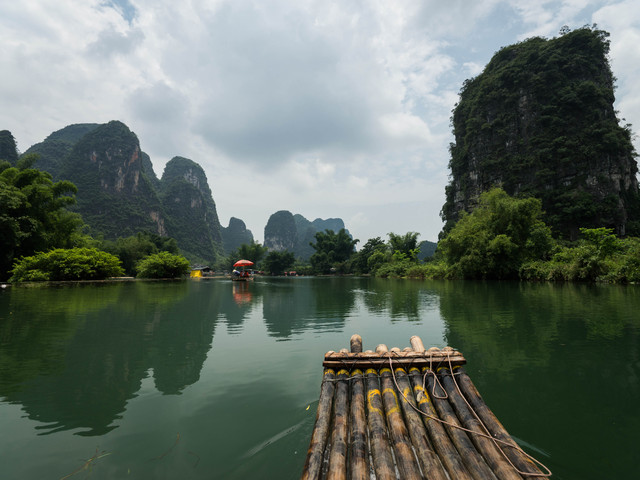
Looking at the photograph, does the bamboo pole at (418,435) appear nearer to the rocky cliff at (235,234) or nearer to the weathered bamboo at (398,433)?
the weathered bamboo at (398,433)

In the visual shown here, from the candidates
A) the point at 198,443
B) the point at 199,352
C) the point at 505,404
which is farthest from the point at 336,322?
the point at 198,443

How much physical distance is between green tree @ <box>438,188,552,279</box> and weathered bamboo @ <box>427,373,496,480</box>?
23.2 meters

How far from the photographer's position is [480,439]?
7.01ft

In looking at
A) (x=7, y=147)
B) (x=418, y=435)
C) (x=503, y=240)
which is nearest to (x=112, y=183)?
(x=7, y=147)

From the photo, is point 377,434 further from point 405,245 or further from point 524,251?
point 405,245

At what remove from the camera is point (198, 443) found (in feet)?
9.00

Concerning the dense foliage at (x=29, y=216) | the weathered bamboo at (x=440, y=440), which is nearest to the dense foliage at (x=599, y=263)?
the weathered bamboo at (x=440, y=440)

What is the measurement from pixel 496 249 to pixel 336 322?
63.0ft

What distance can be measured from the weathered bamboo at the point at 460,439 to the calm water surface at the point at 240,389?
82cm

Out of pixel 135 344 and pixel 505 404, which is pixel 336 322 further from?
pixel 505 404

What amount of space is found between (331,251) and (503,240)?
4439 cm

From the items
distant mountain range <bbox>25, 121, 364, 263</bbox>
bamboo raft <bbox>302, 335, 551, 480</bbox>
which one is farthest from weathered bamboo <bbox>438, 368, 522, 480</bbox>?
distant mountain range <bbox>25, 121, 364, 263</bbox>

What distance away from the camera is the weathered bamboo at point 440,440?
186cm

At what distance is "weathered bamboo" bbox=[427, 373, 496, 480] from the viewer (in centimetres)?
184
